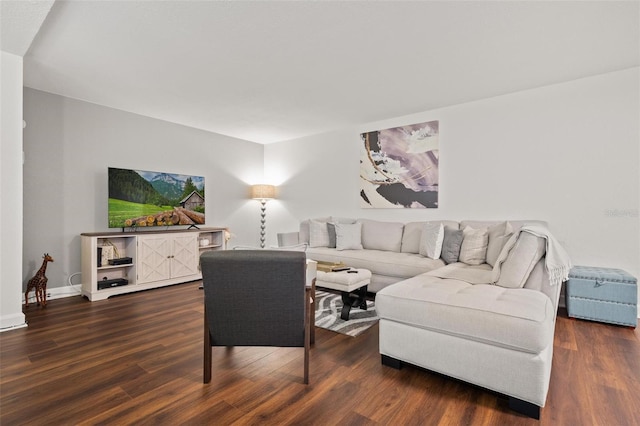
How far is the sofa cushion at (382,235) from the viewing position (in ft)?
14.2

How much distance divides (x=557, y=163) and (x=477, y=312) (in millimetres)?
2754

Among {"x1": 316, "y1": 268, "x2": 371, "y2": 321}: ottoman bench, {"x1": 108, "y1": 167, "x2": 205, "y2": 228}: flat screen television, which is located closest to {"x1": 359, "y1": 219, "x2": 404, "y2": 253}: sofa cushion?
{"x1": 316, "y1": 268, "x2": 371, "y2": 321}: ottoman bench

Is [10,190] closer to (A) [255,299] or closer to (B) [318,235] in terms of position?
(A) [255,299]

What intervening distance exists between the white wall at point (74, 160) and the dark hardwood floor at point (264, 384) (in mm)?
1411

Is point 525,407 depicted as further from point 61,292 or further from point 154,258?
point 61,292

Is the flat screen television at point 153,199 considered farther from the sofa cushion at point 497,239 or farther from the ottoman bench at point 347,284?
A: the sofa cushion at point 497,239

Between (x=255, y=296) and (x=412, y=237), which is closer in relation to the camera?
(x=255, y=296)

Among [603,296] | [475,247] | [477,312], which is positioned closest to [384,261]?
[475,247]

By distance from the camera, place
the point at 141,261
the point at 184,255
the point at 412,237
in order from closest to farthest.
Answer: the point at 141,261 < the point at 412,237 < the point at 184,255

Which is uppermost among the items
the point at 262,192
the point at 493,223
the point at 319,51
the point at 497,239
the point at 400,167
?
the point at 319,51

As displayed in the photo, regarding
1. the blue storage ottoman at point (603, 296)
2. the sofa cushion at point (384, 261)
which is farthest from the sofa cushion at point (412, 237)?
the blue storage ottoman at point (603, 296)

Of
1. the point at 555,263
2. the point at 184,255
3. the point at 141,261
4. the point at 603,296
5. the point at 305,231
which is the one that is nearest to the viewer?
the point at 555,263

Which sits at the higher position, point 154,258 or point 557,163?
point 557,163

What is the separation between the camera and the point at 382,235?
4430 mm
